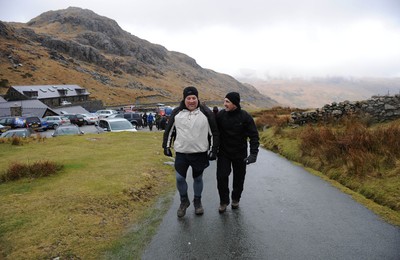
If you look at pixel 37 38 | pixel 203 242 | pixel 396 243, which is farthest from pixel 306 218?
pixel 37 38

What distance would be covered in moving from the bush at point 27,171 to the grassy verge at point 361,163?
8303mm

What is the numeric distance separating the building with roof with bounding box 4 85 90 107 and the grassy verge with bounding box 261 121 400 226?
249 feet

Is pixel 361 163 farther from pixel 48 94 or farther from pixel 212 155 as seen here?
pixel 48 94

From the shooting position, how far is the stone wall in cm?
1486

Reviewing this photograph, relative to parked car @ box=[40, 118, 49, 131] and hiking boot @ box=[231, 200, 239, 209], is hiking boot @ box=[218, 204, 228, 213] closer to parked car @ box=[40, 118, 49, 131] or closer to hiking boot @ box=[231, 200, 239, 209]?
hiking boot @ box=[231, 200, 239, 209]

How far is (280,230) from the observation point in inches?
214

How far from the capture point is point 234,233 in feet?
17.3

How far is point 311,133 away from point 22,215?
11023 millimetres

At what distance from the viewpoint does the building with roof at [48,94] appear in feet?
249

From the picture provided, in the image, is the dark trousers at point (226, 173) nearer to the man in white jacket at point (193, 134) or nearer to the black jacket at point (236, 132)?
the black jacket at point (236, 132)

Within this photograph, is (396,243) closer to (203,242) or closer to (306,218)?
(306,218)

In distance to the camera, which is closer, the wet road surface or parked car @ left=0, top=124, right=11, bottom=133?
the wet road surface

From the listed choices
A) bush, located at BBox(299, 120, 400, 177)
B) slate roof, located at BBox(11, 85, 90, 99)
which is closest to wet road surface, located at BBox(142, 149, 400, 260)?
bush, located at BBox(299, 120, 400, 177)

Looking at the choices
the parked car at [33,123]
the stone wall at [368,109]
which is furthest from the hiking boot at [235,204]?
the parked car at [33,123]
